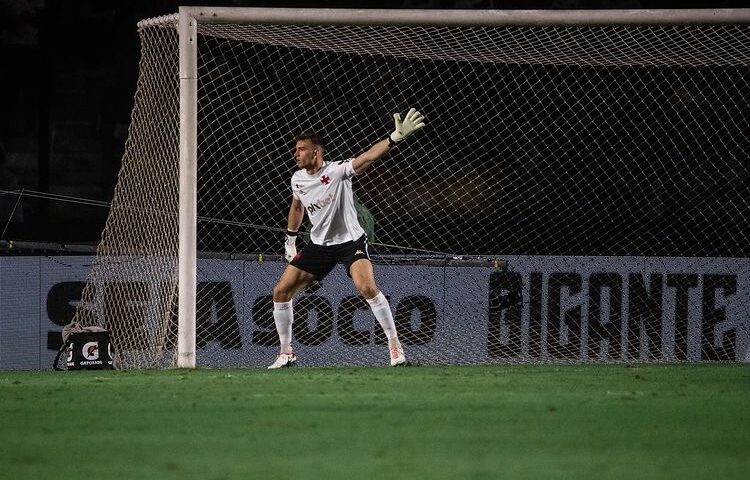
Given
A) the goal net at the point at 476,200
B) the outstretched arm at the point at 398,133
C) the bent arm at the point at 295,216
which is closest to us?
the outstretched arm at the point at 398,133

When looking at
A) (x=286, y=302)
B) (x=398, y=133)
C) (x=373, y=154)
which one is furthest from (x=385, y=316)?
(x=398, y=133)

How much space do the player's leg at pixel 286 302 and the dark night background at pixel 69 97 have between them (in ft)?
19.5

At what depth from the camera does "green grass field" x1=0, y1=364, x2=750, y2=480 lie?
13.1 ft

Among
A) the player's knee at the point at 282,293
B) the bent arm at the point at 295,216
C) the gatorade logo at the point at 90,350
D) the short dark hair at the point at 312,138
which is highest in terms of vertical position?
the short dark hair at the point at 312,138

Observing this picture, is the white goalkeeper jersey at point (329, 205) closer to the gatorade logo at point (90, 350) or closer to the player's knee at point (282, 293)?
the player's knee at point (282, 293)

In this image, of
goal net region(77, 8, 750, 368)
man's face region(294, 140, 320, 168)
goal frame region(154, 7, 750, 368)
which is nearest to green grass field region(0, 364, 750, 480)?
goal frame region(154, 7, 750, 368)

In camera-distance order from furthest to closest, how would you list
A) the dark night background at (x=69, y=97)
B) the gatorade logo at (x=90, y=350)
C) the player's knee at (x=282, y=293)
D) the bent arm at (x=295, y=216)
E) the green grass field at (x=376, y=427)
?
the dark night background at (x=69, y=97) < the gatorade logo at (x=90, y=350) < the bent arm at (x=295, y=216) < the player's knee at (x=282, y=293) < the green grass field at (x=376, y=427)

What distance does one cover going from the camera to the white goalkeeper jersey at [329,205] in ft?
29.6

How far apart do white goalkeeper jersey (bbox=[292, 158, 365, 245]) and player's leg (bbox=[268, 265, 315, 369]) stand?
263 millimetres

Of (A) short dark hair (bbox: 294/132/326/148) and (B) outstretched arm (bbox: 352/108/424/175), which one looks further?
(A) short dark hair (bbox: 294/132/326/148)

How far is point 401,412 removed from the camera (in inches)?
218

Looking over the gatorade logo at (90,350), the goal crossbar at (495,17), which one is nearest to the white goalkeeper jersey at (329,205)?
the goal crossbar at (495,17)

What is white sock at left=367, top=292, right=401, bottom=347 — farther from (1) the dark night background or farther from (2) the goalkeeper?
(1) the dark night background

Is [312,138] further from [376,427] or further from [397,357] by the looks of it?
[376,427]
